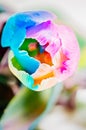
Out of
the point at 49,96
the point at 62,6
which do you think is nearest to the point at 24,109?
the point at 49,96

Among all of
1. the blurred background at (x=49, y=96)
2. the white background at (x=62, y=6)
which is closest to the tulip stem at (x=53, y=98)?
the blurred background at (x=49, y=96)

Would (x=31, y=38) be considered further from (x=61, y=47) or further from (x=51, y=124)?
(x=51, y=124)

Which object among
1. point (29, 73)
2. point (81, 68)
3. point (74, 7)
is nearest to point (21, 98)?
point (29, 73)

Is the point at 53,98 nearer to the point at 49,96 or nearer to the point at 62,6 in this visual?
the point at 49,96

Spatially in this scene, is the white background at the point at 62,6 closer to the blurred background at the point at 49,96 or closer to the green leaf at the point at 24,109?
the blurred background at the point at 49,96

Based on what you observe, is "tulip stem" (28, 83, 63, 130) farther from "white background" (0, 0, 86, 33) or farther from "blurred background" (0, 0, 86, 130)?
"white background" (0, 0, 86, 33)

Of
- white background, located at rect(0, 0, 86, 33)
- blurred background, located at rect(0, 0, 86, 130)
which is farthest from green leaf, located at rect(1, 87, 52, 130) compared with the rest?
white background, located at rect(0, 0, 86, 33)

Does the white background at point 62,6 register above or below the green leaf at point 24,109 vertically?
above
